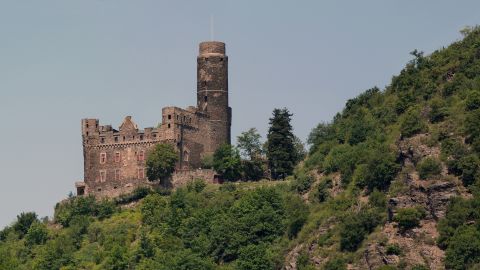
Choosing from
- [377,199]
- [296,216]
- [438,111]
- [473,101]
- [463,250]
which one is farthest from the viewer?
[296,216]

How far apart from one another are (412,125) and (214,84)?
120 ft

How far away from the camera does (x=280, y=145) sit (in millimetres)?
147625

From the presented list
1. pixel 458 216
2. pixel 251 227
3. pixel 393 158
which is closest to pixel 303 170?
pixel 251 227

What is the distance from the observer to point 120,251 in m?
137

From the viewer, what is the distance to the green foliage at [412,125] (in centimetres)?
12069

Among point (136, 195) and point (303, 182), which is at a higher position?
point (136, 195)

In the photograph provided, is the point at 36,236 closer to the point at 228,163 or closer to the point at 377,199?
the point at 228,163

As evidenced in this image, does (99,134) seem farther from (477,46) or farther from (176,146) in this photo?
(477,46)

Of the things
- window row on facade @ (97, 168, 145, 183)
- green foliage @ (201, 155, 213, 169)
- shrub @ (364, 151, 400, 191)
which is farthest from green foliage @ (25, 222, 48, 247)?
shrub @ (364, 151, 400, 191)

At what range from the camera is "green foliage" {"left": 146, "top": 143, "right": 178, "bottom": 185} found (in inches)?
5822

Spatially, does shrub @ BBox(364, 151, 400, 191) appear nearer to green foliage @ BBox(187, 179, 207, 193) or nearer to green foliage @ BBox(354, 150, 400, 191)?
green foliage @ BBox(354, 150, 400, 191)

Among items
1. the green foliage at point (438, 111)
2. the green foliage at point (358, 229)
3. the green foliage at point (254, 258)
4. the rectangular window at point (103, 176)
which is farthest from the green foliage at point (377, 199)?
the rectangular window at point (103, 176)

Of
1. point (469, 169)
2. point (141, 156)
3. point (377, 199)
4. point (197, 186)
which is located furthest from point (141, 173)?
point (469, 169)

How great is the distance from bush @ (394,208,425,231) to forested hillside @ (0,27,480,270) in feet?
0.29
